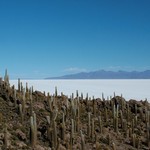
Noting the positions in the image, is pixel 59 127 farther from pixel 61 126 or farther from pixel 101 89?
pixel 101 89

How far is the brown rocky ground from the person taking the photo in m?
17.0

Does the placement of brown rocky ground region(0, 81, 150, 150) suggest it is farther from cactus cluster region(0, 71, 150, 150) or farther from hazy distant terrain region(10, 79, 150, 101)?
hazy distant terrain region(10, 79, 150, 101)

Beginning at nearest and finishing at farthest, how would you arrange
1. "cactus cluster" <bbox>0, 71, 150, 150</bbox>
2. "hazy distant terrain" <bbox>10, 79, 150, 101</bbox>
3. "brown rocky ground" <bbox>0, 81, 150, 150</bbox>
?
1. "brown rocky ground" <bbox>0, 81, 150, 150</bbox>
2. "cactus cluster" <bbox>0, 71, 150, 150</bbox>
3. "hazy distant terrain" <bbox>10, 79, 150, 101</bbox>

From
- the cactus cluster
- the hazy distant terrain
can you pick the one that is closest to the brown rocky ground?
the cactus cluster

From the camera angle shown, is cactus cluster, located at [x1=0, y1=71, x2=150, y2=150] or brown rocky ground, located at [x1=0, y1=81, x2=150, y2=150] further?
cactus cluster, located at [x1=0, y1=71, x2=150, y2=150]

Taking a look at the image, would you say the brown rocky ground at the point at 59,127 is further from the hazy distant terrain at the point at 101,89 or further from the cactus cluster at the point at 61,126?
the hazy distant terrain at the point at 101,89

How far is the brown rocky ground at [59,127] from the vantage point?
1702 centimetres

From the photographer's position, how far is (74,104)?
74.1 feet

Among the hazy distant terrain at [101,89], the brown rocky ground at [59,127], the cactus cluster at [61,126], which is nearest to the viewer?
the brown rocky ground at [59,127]

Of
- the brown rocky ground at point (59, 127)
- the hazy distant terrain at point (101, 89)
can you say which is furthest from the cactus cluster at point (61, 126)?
the hazy distant terrain at point (101, 89)

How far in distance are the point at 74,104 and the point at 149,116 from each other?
530 cm

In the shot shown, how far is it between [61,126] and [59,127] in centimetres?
108

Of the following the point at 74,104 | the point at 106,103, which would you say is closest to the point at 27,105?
the point at 74,104

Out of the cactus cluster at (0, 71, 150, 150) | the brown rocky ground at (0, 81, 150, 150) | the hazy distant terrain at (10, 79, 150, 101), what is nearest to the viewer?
the brown rocky ground at (0, 81, 150, 150)
